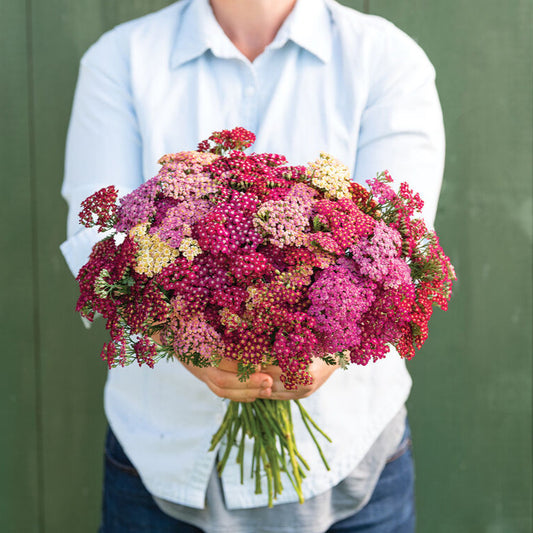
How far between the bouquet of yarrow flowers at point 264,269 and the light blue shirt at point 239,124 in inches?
11.5

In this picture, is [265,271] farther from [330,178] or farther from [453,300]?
[453,300]

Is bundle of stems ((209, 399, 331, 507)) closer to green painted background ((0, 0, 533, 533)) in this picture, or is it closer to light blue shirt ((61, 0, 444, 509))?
light blue shirt ((61, 0, 444, 509))

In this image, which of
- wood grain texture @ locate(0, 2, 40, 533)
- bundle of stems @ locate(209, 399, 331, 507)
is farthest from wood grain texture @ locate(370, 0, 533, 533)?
wood grain texture @ locate(0, 2, 40, 533)

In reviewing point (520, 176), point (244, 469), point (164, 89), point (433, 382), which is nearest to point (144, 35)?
point (164, 89)

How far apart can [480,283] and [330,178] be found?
909mm

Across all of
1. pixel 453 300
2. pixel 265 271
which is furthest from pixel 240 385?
pixel 453 300

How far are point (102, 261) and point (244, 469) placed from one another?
51 cm

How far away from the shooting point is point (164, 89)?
1133 millimetres

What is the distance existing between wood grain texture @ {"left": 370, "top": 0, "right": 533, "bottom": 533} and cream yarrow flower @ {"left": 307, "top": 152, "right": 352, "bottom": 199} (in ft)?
2.66

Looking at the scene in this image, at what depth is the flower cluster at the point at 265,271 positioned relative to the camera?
0.71 metres

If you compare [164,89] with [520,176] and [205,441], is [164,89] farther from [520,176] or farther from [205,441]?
[520,176]

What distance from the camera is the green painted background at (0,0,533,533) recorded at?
4.84 feet

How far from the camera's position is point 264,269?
716mm

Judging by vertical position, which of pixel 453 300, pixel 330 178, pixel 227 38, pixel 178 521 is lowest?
pixel 178 521
